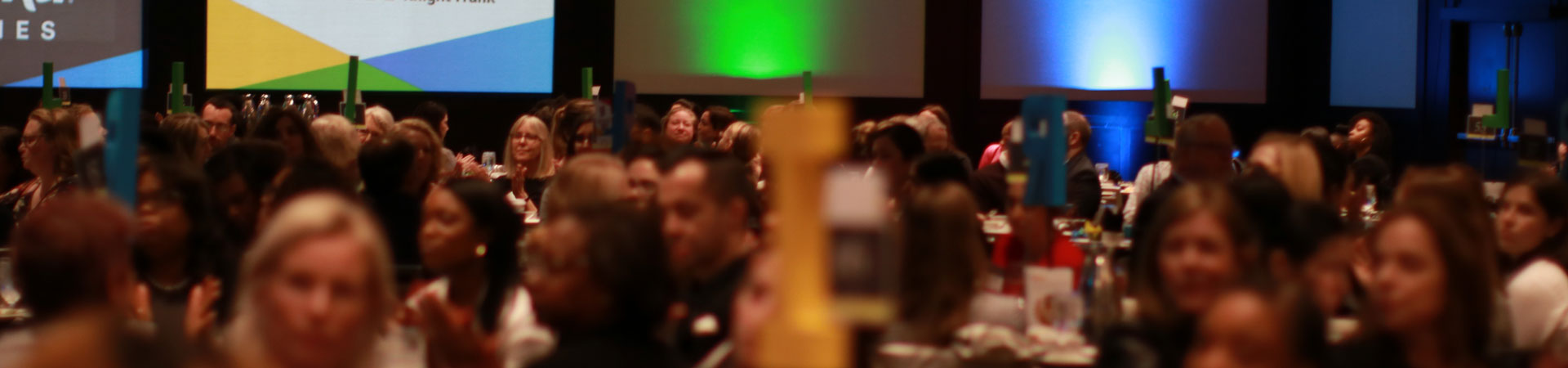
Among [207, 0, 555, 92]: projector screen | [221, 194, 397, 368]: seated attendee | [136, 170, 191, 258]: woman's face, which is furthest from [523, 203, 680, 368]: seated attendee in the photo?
[207, 0, 555, 92]: projector screen

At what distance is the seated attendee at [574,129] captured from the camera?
611cm

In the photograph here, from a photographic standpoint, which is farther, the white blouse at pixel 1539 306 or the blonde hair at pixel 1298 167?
the blonde hair at pixel 1298 167

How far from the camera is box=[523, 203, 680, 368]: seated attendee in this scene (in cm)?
249

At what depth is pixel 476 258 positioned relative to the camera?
3408mm

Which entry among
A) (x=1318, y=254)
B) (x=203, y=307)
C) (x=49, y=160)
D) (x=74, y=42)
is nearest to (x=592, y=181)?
(x=203, y=307)

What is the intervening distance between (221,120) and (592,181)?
17.9 feet

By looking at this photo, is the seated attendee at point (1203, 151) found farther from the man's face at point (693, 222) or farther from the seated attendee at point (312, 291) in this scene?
the seated attendee at point (312, 291)

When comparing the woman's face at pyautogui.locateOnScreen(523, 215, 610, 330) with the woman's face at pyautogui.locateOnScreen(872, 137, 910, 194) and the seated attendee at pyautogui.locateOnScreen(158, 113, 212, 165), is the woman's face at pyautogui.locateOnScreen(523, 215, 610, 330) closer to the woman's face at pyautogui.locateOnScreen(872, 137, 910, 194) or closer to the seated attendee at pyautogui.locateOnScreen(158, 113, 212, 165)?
the woman's face at pyautogui.locateOnScreen(872, 137, 910, 194)

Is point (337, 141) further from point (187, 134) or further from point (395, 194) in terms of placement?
point (395, 194)

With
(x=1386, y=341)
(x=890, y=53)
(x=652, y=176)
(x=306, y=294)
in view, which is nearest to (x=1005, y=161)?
(x=890, y=53)

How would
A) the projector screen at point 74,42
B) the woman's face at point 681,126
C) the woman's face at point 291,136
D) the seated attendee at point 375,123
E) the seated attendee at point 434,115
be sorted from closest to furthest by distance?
the woman's face at point 291,136, the seated attendee at point 375,123, the woman's face at point 681,126, the seated attendee at point 434,115, the projector screen at point 74,42

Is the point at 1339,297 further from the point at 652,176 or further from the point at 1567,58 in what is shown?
the point at 1567,58

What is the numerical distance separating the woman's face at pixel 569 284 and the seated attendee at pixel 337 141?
10.7 ft

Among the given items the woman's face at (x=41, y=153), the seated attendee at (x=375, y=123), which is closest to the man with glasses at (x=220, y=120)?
the seated attendee at (x=375, y=123)
